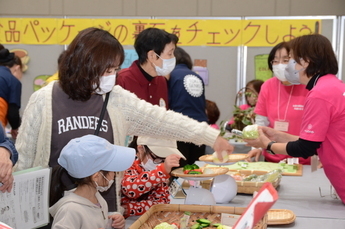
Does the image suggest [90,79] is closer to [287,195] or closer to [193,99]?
[287,195]

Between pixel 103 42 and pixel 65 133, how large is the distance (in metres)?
0.40

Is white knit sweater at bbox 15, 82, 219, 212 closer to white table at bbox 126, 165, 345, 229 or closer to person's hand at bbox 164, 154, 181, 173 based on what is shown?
person's hand at bbox 164, 154, 181, 173

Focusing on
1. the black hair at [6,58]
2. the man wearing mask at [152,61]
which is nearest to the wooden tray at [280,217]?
Result: the man wearing mask at [152,61]

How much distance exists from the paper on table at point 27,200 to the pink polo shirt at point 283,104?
6.55 feet

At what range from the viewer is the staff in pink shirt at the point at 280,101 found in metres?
3.07

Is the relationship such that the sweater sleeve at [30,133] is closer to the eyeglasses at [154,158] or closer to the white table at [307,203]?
the white table at [307,203]

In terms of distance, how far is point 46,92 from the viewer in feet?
5.98

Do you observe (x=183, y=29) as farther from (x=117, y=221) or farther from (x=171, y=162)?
(x=117, y=221)

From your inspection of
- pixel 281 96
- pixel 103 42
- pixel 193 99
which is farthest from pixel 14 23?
pixel 103 42

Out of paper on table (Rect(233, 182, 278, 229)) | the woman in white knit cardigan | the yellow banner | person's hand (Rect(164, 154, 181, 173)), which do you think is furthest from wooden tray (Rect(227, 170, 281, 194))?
the yellow banner

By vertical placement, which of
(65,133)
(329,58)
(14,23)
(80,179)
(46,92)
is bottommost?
(80,179)

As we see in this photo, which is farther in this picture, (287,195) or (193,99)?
(193,99)

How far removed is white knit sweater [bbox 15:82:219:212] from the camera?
1783 millimetres

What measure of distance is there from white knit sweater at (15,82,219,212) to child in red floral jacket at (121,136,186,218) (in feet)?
0.40
